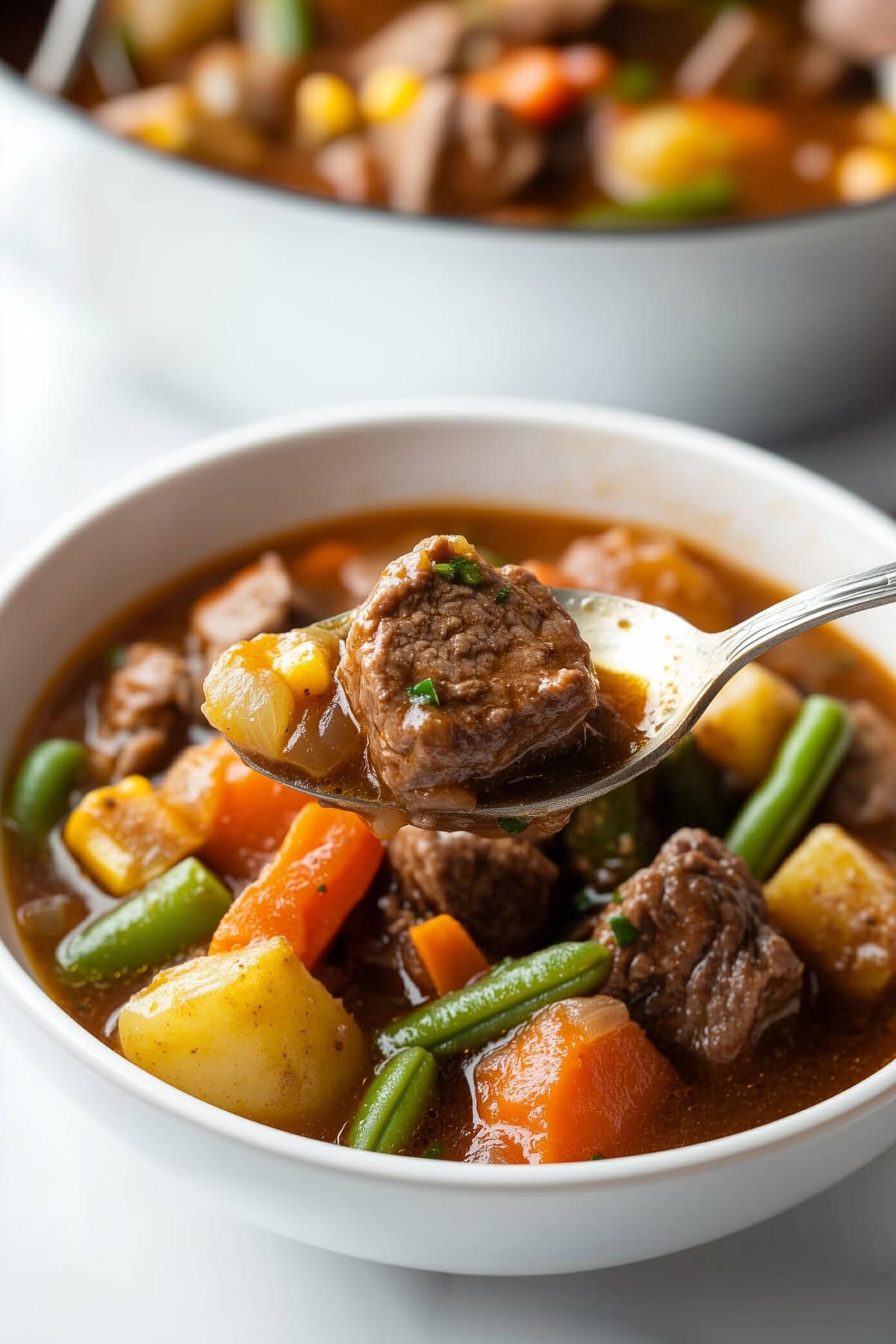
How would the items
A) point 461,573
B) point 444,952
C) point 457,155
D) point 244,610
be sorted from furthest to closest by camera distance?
point 457,155
point 244,610
point 444,952
point 461,573

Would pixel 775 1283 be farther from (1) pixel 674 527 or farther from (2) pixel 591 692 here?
(1) pixel 674 527

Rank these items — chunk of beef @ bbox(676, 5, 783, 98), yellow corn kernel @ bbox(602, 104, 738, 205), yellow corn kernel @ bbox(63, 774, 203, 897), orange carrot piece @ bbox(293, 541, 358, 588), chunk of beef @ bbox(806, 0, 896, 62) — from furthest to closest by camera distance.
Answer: chunk of beef @ bbox(676, 5, 783, 98) < chunk of beef @ bbox(806, 0, 896, 62) < yellow corn kernel @ bbox(602, 104, 738, 205) < orange carrot piece @ bbox(293, 541, 358, 588) < yellow corn kernel @ bbox(63, 774, 203, 897)

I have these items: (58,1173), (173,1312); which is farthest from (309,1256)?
(58,1173)

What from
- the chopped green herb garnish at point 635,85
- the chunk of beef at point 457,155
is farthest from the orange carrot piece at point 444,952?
the chopped green herb garnish at point 635,85

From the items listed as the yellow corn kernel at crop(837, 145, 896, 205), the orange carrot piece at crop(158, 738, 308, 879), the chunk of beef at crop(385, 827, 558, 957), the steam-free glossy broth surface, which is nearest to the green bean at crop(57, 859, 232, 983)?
the steam-free glossy broth surface

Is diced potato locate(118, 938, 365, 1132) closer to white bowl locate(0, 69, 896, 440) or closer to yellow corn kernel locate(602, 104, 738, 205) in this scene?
white bowl locate(0, 69, 896, 440)

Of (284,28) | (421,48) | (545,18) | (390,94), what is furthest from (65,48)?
(545,18)

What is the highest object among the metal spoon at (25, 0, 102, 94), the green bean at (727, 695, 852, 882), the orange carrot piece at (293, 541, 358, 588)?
the metal spoon at (25, 0, 102, 94)

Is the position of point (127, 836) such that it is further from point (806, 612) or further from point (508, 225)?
point (508, 225)
